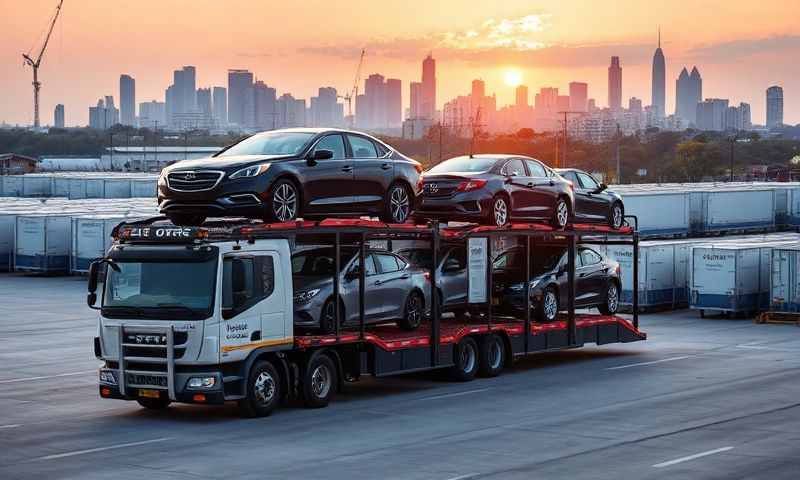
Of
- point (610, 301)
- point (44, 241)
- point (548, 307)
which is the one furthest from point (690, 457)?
point (44, 241)

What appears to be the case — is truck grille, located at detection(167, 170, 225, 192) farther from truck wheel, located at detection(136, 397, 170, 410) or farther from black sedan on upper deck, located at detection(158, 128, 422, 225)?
truck wheel, located at detection(136, 397, 170, 410)

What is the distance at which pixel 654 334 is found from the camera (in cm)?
3306

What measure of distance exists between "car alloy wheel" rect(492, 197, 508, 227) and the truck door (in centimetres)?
626

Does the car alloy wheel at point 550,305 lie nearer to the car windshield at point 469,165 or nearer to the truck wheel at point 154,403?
the car windshield at point 469,165

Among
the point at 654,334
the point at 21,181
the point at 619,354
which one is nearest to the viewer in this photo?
the point at 619,354

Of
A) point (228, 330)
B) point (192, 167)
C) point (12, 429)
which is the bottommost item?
point (12, 429)

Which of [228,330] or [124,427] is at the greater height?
[228,330]

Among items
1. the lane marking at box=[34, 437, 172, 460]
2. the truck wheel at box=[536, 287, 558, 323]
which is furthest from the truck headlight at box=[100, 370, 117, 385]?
the truck wheel at box=[536, 287, 558, 323]

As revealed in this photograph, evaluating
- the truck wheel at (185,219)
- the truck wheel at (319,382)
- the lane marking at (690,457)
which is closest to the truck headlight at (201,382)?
the truck wheel at (319,382)

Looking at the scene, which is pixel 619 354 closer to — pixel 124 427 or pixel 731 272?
pixel 731 272

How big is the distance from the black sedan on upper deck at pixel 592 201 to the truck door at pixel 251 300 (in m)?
11.1

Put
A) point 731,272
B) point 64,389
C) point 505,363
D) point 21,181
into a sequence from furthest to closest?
point 21,181 → point 731,272 → point 505,363 → point 64,389

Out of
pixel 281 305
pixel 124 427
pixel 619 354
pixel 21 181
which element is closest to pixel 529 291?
pixel 619 354

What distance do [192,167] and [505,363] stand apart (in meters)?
7.86
